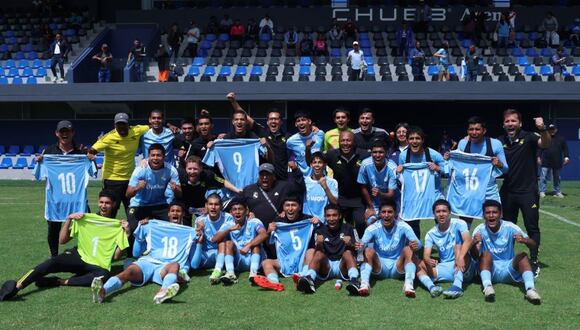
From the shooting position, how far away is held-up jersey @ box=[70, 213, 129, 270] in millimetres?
7484

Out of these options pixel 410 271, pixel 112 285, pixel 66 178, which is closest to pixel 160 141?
pixel 66 178

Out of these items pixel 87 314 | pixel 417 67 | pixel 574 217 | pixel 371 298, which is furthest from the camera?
pixel 417 67

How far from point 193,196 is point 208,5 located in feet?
77.4

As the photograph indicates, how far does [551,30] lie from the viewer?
2725 cm

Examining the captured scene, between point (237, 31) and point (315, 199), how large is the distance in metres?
20.7

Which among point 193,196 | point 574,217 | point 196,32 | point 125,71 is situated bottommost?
→ point 574,217

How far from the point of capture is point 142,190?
26.9ft

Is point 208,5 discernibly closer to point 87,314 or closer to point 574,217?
point 574,217

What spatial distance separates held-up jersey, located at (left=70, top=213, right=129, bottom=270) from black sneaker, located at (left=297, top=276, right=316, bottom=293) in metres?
2.16

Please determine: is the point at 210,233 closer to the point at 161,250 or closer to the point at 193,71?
the point at 161,250

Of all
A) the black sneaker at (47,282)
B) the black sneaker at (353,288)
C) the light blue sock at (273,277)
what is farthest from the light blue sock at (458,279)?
the black sneaker at (47,282)

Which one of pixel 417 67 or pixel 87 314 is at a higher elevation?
pixel 417 67

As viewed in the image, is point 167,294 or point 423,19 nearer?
point 167,294

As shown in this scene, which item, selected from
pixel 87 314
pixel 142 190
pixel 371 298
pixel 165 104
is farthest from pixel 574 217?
pixel 165 104
